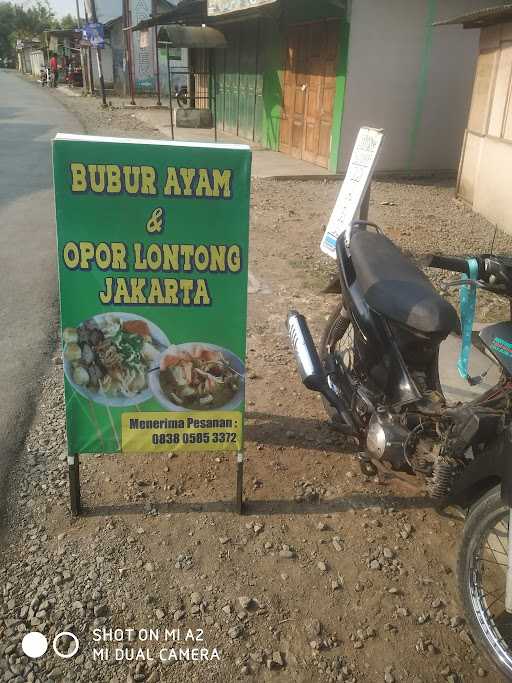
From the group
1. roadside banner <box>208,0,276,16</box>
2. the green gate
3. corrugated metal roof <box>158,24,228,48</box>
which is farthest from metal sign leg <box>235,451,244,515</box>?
the green gate

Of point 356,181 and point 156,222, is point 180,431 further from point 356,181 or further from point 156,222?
point 356,181

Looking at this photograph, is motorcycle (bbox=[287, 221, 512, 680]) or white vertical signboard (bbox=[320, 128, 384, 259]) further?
white vertical signboard (bbox=[320, 128, 384, 259])

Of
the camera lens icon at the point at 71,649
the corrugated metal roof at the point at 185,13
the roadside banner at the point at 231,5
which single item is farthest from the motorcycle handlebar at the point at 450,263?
the corrugated metal roof at the point at 185,13

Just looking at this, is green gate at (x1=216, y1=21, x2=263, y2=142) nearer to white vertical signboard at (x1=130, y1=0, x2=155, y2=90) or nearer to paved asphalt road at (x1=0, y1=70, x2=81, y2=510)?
paved asphalt road at (x1=0, y1=70, x2=81, y2=510)

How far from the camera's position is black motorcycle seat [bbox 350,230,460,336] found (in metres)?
2.78

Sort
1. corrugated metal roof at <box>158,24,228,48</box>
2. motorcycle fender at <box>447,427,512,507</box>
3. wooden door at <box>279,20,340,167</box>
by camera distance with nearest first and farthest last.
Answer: motorcycle fender at <box>447,427,512,507</box>, wooden door at <box>279,20,340,167</box>, corrugated metal roof at <box>158,24,228,48</box>

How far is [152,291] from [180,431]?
65cm

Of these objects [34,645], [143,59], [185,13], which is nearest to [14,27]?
[143,59]

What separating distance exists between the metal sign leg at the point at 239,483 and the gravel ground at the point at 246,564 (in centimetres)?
6

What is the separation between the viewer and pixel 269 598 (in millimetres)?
2494

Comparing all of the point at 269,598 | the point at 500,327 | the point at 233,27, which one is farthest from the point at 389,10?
the point at 269,598

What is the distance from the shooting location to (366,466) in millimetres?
3123

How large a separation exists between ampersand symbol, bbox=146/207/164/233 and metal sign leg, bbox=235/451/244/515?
3.56ft

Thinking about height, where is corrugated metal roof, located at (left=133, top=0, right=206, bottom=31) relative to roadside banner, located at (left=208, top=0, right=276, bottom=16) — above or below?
above
